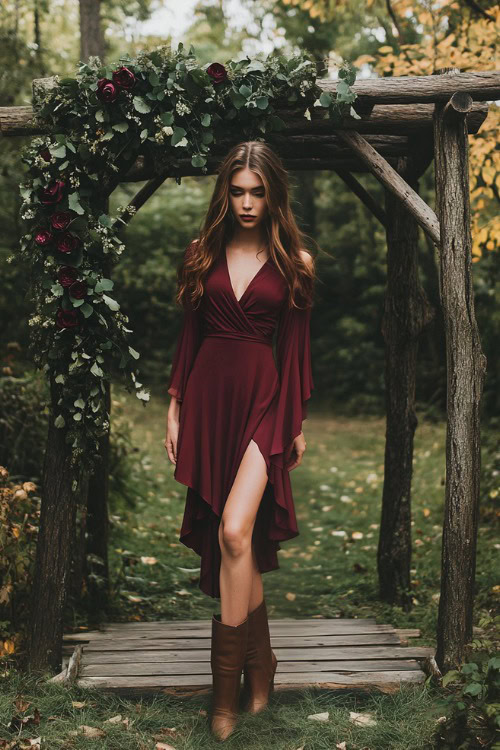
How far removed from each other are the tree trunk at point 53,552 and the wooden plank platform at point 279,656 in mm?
218

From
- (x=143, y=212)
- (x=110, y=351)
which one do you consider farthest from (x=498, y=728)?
(x=143, y=212)

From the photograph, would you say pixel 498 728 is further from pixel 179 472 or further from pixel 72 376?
pixel 72 376

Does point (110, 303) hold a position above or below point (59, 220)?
below

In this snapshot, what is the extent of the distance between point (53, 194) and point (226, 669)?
7.73ft

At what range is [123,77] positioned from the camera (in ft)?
13.5

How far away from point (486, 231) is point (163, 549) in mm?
3919

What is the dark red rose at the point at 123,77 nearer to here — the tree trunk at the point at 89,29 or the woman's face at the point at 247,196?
the woman's face at the point at 247,196

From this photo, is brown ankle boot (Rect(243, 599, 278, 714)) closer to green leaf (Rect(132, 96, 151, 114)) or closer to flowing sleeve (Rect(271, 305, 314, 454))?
flowing sleeve (Rect(271, 305, 314, 454))

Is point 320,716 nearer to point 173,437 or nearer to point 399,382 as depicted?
point 173,437

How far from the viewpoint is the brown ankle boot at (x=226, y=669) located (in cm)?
371

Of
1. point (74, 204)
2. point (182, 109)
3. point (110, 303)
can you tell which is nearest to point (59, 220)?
point (74, 204)

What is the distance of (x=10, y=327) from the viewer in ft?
28.3

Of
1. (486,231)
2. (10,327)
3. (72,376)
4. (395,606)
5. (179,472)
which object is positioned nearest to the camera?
(179,472)

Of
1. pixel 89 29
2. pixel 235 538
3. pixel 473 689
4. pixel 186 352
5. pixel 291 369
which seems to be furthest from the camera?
pixel 89 29
